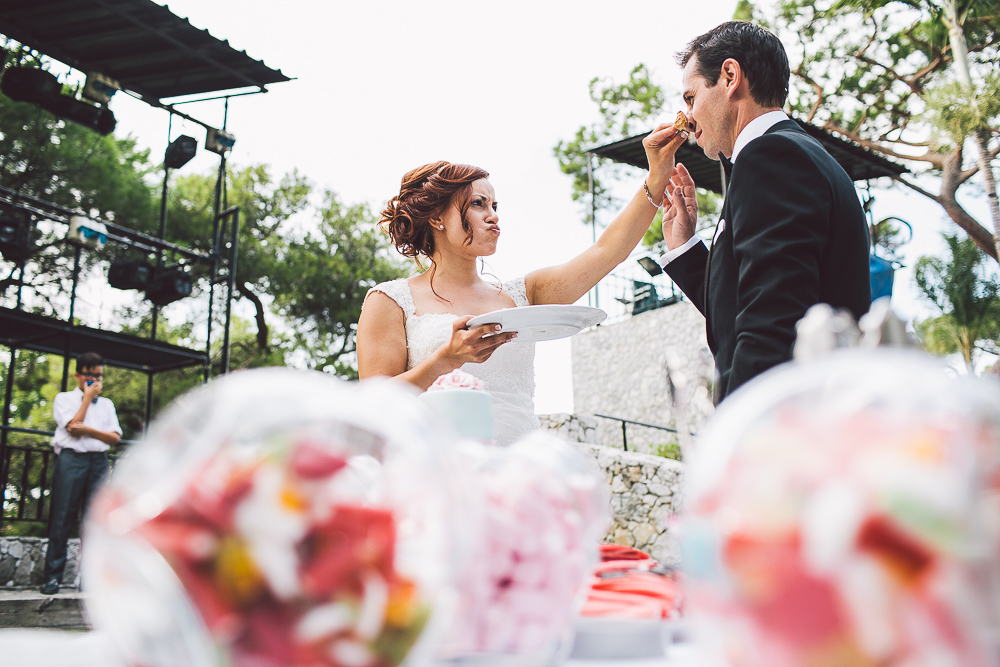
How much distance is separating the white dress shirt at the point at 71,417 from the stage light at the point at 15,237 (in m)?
3.58

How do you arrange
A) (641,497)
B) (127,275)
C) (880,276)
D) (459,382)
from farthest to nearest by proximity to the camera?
(127,275) < (641,497) < (880,276) < (459,382)

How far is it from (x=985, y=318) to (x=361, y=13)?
17812 millimetres

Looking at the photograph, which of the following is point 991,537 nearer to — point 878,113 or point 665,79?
point 878,113

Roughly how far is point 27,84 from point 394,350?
31.5 ft

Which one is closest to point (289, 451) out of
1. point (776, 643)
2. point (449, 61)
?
point (776, 643)

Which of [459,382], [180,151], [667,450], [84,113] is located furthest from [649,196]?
[667,450]

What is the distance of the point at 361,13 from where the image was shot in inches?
806

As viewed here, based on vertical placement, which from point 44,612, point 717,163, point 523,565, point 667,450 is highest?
point 717,163

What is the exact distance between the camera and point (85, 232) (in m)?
9.55

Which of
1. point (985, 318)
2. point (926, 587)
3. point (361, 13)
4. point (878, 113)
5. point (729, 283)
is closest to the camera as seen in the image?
point (926, 587)

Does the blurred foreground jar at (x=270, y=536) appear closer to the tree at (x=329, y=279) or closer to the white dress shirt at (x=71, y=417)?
the white dress shirt at (x=71, y=417)

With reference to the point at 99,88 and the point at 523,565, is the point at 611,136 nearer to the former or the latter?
the point at 99,88

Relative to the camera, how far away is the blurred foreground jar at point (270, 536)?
0.47 metres

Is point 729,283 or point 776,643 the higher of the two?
point 729,283
